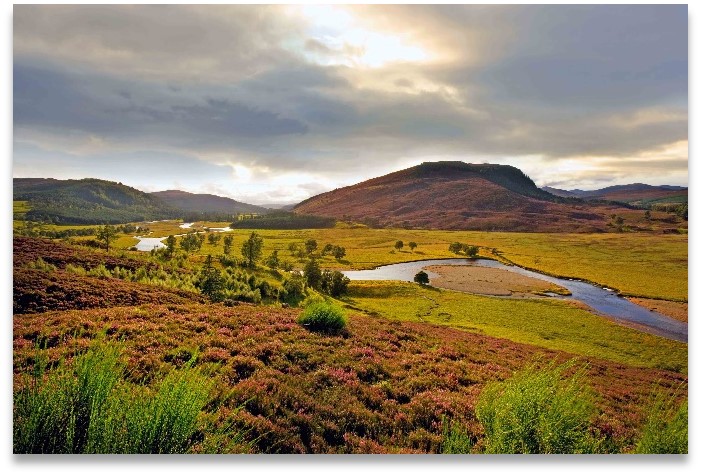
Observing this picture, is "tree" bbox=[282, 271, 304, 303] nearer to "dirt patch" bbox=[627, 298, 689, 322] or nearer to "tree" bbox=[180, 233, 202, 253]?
"tree" bbox=[180, 233, 202, 253]

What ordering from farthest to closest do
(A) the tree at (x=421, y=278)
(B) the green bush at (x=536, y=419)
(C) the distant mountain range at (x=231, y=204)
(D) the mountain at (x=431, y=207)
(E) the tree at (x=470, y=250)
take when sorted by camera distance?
1. (E) the tree at (x=470, y=250)
2. (A) the tree at (x=421, y=278)
3. (D) the mountain at (x=431, y=207)
4. (C) the distant mountain range at (x=231, y=204)
5. (B) the green bush at (x=536, y=419)

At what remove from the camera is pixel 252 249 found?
1698 cm

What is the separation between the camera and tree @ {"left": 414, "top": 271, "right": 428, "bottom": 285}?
23375mm

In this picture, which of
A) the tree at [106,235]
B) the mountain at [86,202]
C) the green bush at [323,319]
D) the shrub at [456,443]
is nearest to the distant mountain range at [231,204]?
the mountain at [86,202]

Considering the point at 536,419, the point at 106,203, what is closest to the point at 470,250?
the point at 536,419

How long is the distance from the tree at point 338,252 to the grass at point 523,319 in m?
2.42

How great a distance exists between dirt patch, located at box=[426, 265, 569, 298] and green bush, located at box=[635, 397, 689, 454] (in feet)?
56.5

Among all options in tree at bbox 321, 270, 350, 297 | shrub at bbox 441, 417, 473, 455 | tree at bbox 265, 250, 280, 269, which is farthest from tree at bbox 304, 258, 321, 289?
shrub at bbox 441, 417, 473, 455

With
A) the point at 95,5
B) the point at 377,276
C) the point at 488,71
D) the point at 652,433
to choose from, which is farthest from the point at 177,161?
A: the point at 377,276

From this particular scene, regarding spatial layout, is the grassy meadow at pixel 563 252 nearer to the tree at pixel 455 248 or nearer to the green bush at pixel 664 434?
the tree at pixel 455 248

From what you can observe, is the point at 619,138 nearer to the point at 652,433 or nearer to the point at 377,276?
the point at 652,433

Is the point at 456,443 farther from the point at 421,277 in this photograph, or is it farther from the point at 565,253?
the point at 565,253

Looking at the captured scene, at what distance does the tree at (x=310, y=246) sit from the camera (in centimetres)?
1791

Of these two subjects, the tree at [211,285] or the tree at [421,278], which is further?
the tree at [421,278]
